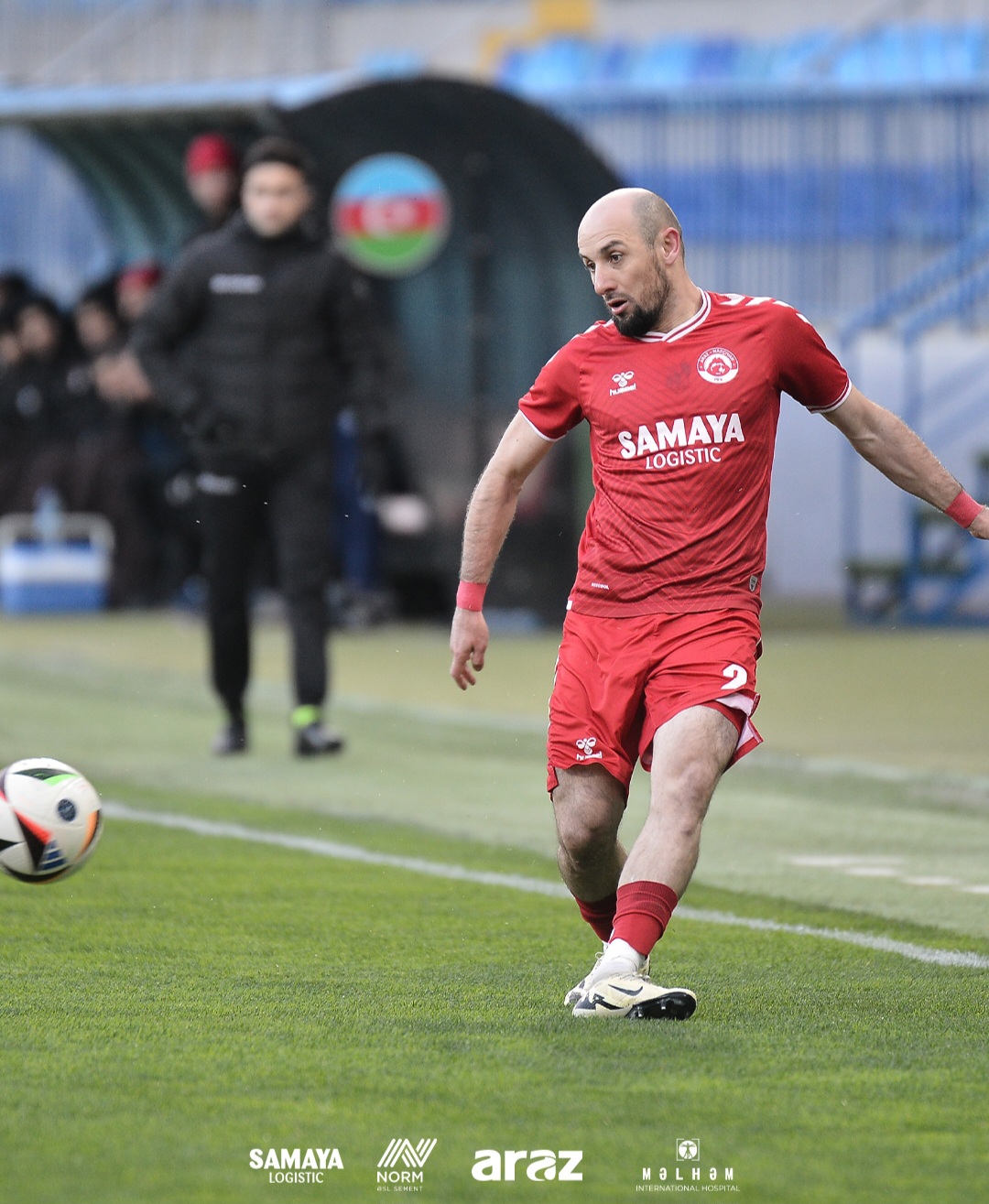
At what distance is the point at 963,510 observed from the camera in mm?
5605

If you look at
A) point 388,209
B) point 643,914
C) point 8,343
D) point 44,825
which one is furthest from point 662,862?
point 8,343

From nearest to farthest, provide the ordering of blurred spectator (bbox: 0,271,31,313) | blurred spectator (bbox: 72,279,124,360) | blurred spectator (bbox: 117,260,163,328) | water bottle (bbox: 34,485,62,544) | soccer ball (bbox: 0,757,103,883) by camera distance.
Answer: soccer ball (bbox: 0,757,103,883) < blurred spectator (bbox: 117,260,163,328) < water bottle (bbox: 34,485,62,544) < blurred spectator (bbox: 72,279,124,360) < blurred spectator (bbox: 0,271,31,313)

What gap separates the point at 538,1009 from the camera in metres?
5.12

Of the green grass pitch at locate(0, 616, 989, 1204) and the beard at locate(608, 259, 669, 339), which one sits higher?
the beard at locate(608, 259, 669, 339)

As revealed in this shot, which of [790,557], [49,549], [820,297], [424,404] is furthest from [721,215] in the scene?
[49,549]

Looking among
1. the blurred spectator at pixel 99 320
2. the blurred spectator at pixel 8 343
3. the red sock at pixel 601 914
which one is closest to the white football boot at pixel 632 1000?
the red sock at pixel 601 914

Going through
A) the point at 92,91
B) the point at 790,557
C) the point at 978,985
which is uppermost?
the point at 92,91

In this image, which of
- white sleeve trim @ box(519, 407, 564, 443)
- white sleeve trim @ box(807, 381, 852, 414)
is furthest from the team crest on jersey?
white sleeve trim @ box(519, 407, 564, 443)

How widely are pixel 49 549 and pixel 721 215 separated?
270 inches

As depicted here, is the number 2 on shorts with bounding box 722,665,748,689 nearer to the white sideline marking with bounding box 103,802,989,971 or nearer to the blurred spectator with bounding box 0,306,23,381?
the white sideline marking with bounding box 103,802,989,971

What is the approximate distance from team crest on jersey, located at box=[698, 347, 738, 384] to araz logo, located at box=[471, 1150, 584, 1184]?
2005 mm

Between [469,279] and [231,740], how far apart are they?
7650 mm

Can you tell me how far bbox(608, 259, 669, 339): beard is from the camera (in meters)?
5.30

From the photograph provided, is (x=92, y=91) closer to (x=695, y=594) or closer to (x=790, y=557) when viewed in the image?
(x=790, y=557)
